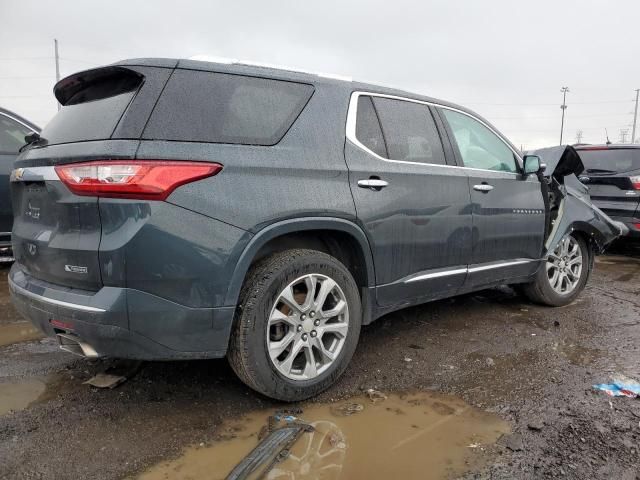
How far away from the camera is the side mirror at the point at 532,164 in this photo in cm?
409

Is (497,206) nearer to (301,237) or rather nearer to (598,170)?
(301,237)

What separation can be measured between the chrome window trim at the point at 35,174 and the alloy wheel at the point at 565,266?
13.3 ft

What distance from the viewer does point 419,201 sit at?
10.4 feet

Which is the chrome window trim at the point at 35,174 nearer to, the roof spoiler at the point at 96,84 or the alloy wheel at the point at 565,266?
the roof spoiler at the point at 96,84

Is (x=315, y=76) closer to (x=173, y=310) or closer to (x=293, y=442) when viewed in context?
(x=173, y=310)

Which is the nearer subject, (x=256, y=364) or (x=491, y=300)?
(x=256, y=364)

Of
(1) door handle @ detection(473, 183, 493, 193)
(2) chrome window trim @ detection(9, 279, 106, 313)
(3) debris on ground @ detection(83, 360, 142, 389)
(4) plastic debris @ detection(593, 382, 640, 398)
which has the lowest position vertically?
(4) plastic debris @ detection(593, 382, 640, 398)

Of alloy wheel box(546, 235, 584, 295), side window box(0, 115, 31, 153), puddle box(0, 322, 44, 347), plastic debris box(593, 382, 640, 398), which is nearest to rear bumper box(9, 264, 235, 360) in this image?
puddle box(0, 322, 44, 347)

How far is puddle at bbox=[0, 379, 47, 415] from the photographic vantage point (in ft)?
8.65

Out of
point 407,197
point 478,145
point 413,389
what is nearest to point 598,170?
point 478,145

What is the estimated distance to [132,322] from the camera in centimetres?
216

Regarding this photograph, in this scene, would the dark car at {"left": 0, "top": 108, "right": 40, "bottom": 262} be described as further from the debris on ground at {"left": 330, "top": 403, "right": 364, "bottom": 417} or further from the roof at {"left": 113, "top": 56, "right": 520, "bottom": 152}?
the debris on ground at {"left": 330, "top": 403, "right": 364, "bottom": 417}

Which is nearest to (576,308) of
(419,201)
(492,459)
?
(419,201)

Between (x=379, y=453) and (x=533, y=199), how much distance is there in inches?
111
